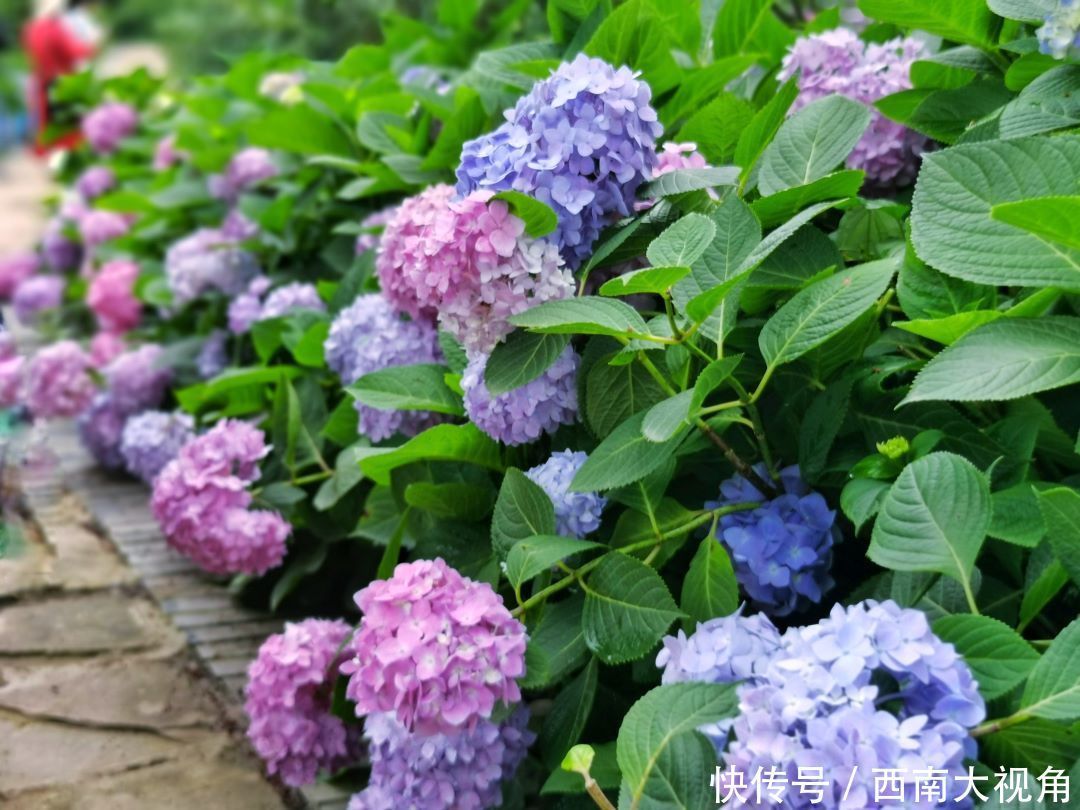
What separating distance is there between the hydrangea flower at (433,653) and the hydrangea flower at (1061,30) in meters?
0.82

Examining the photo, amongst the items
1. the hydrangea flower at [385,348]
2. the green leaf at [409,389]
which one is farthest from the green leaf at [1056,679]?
the hydrangea flower at [385,348]

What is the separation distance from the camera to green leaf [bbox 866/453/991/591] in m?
1.25

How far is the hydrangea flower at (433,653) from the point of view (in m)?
1.35

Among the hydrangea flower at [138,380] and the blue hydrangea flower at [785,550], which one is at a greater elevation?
the blue hydrangea flower at [785,550]

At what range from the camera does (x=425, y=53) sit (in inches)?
131

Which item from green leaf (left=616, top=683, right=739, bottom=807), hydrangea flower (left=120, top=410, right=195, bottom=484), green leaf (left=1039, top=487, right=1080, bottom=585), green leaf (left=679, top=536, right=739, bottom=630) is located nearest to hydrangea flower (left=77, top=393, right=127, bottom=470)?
hydrangea flower (left=120, top=410, right=195, bottom=484)

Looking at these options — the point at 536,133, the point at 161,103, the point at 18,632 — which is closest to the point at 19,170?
the point at 161,103

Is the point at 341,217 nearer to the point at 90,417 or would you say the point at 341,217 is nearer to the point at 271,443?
the point at 271,443

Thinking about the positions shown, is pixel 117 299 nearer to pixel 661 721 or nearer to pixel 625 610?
pixel 625 610

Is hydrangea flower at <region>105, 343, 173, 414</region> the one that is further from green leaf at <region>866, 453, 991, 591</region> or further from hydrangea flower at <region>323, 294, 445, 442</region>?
green leaf at <region>866, 453, 991, 591</region>

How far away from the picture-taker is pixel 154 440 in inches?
114

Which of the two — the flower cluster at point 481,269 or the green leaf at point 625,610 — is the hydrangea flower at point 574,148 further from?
the green leaf at point 625,610

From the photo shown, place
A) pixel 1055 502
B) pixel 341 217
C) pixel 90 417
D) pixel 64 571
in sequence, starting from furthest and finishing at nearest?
pixel 90 417 < pixel 341 217 < pixel 64 571 < pixel 1055 502

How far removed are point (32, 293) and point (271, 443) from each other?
2.54 metres
